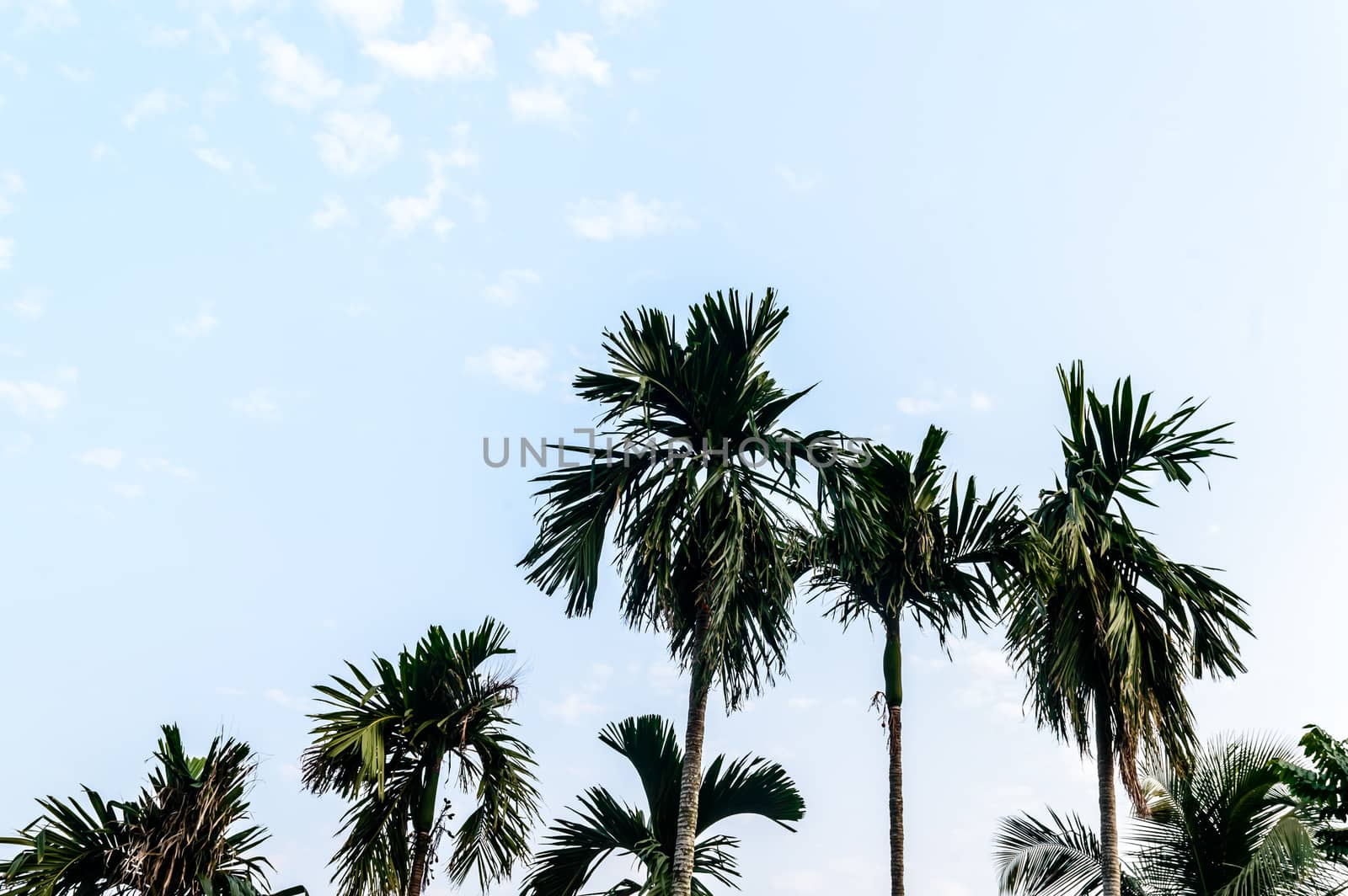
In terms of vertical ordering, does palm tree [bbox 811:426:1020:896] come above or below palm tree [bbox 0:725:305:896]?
above

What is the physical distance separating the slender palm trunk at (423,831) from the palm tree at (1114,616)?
24.2 feet

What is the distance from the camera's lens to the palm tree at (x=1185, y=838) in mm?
14625

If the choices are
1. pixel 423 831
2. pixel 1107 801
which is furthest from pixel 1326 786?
pixel 423 831

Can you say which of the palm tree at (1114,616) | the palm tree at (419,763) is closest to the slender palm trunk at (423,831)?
the palm tree at (419,763)

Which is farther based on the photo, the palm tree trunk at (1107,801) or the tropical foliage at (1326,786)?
the palm tree trunk at (1107,801)

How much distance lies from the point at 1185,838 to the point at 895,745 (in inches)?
158

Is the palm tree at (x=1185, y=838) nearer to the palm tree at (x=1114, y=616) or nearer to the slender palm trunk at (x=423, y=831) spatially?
the palm tree at (x=1114, y=616)

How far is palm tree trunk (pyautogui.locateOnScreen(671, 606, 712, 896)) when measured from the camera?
1325cm

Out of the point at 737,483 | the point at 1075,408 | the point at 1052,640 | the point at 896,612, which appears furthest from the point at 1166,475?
the point at 737,483

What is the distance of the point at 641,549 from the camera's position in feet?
46.9

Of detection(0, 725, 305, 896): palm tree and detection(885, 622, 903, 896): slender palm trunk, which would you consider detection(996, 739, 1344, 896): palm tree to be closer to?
detection(885, 622, 903, 896): slender palm trunk

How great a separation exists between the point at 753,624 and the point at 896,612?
2.44 meters

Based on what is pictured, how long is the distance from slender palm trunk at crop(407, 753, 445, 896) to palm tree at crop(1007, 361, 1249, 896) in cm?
739

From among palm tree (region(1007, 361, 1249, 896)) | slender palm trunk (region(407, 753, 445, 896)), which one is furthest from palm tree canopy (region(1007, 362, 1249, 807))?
slender palm trunk (region(407, 753, 445, 896))
